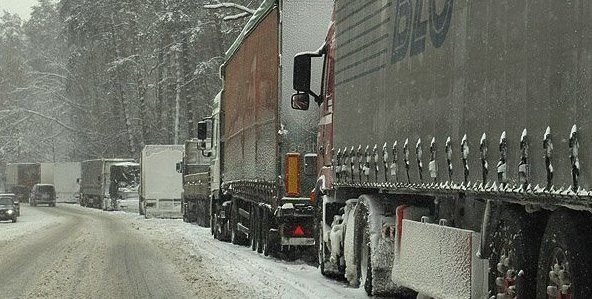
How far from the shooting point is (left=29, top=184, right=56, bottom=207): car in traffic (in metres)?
86.9

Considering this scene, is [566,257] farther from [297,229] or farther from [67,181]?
[67,181]

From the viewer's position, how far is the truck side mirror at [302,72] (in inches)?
624

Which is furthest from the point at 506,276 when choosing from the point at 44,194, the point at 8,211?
the point at 44,194

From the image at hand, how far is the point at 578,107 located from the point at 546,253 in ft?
4.39

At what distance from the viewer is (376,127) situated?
12672 mm

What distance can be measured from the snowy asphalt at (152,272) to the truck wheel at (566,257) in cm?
633

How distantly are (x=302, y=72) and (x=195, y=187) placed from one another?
27105mm

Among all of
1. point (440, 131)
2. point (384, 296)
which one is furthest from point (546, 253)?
point (384, 296)

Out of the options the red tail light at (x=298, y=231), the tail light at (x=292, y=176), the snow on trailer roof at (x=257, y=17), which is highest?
the snow on trailer roof at (x=257, y=17)

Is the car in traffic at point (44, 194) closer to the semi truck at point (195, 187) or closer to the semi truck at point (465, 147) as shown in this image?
the semi truck at point (195, 187)

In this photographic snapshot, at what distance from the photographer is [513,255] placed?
331 inches

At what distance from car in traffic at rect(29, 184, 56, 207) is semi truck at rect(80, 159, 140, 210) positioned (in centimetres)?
468

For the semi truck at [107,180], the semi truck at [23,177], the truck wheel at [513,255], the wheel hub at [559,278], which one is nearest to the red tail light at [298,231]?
the truck wheel at [513,255]

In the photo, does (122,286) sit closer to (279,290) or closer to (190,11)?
(279,290)
